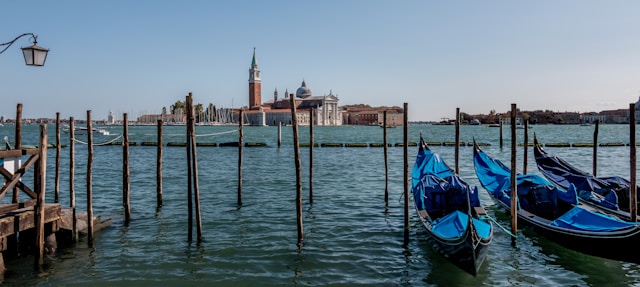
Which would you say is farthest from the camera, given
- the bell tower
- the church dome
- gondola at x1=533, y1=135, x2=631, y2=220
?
the church dome

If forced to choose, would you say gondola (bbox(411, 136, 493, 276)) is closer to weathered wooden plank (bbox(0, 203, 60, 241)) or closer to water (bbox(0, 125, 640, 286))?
water (bbox(0, 125, 640, 286))

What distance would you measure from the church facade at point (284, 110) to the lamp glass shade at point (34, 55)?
98274 millimetres

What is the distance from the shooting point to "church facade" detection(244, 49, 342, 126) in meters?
106

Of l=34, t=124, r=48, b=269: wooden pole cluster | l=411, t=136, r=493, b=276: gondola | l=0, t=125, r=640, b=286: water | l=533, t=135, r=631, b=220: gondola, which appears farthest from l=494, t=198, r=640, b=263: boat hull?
l=34, t=124, r=48, b=269: wooden pole cluster

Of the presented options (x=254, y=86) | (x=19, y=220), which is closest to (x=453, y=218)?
(x=19, y=220)

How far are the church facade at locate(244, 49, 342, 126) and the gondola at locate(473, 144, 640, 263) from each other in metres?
95.6

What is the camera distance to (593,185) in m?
9.83

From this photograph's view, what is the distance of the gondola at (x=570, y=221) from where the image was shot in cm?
609

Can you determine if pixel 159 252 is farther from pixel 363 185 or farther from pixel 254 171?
pixel 254 171

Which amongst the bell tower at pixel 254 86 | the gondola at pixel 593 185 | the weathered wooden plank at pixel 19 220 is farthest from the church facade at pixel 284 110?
the weathered wooden plank at pixel 19 220

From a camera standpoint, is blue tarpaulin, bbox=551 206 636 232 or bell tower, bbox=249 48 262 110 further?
bell tower, bbox=249 48 262 110

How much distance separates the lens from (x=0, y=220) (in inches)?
224

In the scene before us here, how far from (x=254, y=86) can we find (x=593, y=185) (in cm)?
10479

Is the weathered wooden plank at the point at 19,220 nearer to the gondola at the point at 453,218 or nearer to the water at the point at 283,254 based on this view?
the water at the point at 283,254
